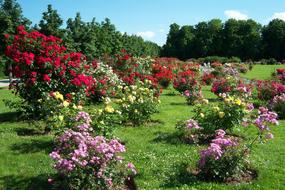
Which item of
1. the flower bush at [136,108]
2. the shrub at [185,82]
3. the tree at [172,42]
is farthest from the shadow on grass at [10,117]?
the tree at [172,42]

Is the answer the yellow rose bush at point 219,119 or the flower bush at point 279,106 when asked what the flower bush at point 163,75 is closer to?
the flower bush at point 279,106

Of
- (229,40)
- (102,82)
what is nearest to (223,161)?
(102,82)

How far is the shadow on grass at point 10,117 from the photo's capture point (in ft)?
41.1

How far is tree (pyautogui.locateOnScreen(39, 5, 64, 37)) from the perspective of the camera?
31078 mm

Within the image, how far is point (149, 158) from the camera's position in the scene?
27.8 ft

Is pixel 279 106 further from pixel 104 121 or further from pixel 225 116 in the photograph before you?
pixel 104 121

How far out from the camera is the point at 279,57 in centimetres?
7600

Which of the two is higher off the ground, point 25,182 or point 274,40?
point 274,40

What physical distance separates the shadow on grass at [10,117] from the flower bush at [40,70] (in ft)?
4.82

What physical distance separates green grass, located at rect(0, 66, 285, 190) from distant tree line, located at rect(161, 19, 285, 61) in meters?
70.4

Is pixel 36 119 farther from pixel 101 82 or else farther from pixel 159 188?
pixel 159 188

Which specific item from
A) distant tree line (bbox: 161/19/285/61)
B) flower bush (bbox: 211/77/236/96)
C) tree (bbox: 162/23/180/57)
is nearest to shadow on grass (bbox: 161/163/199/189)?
flower bush (bbox: 211/77/236/96)

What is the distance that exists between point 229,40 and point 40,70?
76.0 metres

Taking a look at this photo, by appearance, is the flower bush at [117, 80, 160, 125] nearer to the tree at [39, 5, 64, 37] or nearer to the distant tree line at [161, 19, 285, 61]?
the tree at [39, 5, 64, 37]
